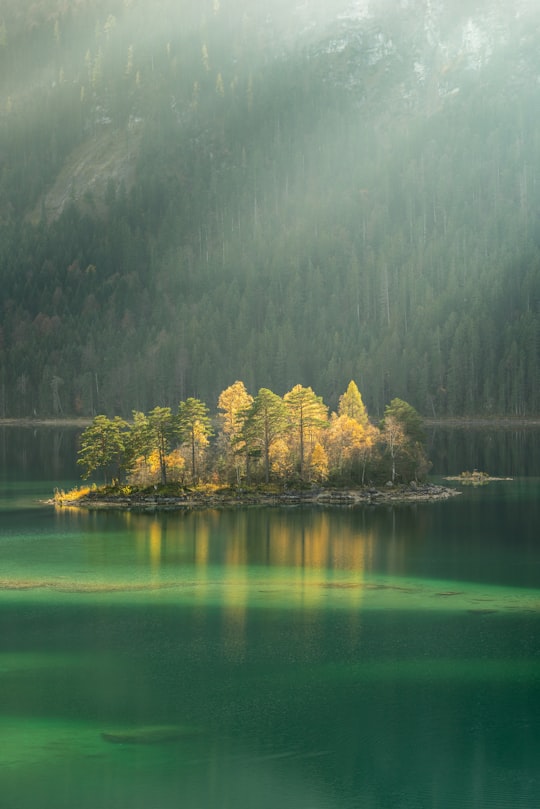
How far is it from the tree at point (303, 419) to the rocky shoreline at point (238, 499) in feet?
16.1

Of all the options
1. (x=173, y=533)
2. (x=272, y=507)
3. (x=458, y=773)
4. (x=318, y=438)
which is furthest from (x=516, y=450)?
(x=458, y=773)

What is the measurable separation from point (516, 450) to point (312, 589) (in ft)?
347

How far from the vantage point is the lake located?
36.0m

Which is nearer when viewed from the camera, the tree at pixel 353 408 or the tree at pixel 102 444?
the tree at pixel 102 444

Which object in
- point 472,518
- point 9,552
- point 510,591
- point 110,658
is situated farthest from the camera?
point 472,518

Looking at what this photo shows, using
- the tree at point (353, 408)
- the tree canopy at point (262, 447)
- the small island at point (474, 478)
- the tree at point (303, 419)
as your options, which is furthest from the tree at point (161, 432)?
the small island at point (474, 478)

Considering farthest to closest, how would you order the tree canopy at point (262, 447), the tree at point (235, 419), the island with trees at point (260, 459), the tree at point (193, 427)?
the tree at point (235, 419) → the tree canopy at point (262, 447) → the tree at point (193, 427) → the island with trees at point (260, 459)

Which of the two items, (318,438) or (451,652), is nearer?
(451,652)

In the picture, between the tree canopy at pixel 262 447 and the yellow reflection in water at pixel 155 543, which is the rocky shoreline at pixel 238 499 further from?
the yellow reflection in water at pixel 155 543

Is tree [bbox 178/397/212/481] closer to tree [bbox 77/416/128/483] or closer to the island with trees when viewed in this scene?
the island with trees

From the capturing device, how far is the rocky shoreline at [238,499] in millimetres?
105438

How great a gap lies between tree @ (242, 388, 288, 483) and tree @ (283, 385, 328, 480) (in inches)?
91.4

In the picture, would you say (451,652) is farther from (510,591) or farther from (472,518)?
(472,518)

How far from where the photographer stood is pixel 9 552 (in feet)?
260
